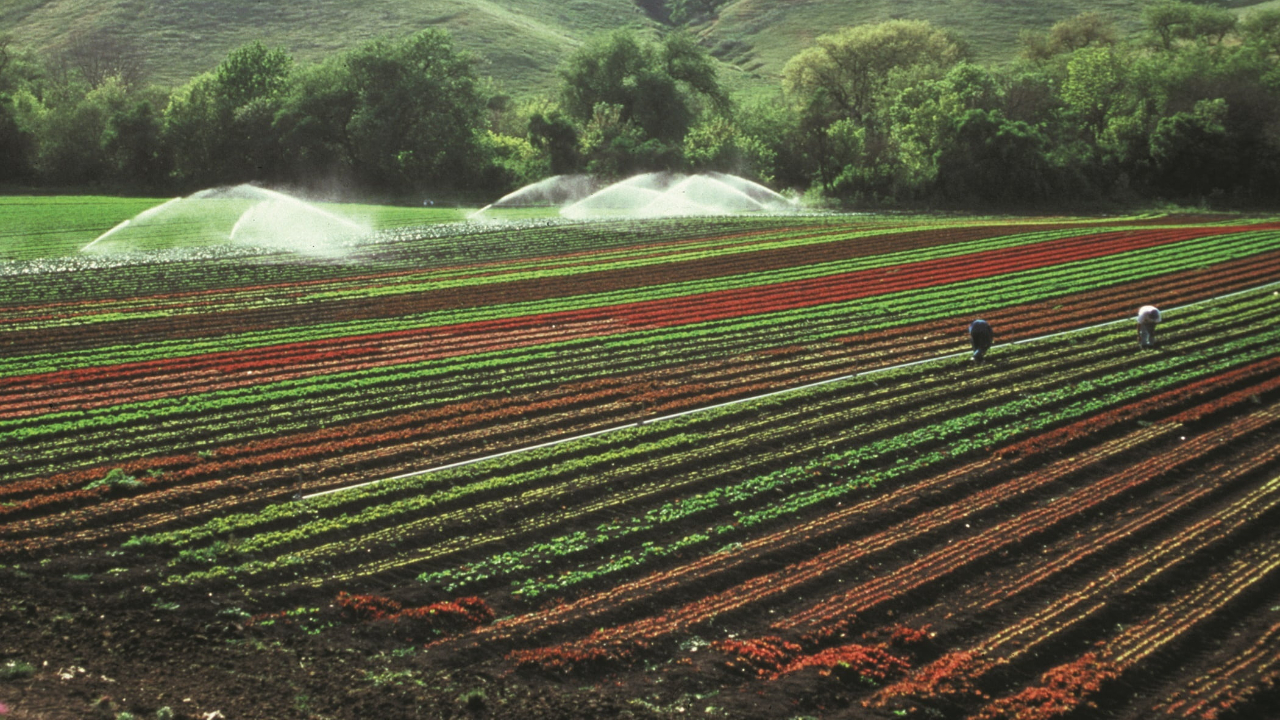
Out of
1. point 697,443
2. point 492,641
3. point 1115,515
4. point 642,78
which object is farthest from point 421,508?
point 642,78

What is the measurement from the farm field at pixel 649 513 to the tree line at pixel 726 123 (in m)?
38.5

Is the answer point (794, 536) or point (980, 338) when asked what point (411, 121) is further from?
point (794, 536)

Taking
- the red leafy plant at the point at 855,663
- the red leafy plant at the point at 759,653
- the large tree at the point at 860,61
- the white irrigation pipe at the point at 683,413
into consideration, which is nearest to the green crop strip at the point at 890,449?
the white irrigation pipe at the point at 683,413

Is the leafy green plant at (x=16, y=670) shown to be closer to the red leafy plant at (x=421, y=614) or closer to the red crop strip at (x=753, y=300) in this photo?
the red leafy plant at (x=421, y=614)

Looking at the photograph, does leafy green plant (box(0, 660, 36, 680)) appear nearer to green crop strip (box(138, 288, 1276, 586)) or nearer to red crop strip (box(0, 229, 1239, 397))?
green crop strip (box(138, 288, 1276, 586))

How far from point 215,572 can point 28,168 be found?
3389 inches

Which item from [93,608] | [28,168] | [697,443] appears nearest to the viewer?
[93,608]

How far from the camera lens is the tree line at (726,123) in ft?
219

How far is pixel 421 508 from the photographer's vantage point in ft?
54.9

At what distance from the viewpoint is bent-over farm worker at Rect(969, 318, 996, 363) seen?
83.1 ft

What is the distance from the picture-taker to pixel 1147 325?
2631 cm

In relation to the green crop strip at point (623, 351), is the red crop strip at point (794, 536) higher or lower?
lower

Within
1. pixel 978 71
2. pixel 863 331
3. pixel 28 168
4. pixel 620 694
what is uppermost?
pixel 978 71

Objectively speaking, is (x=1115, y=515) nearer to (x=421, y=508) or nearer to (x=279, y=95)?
(x=421, y=508)
